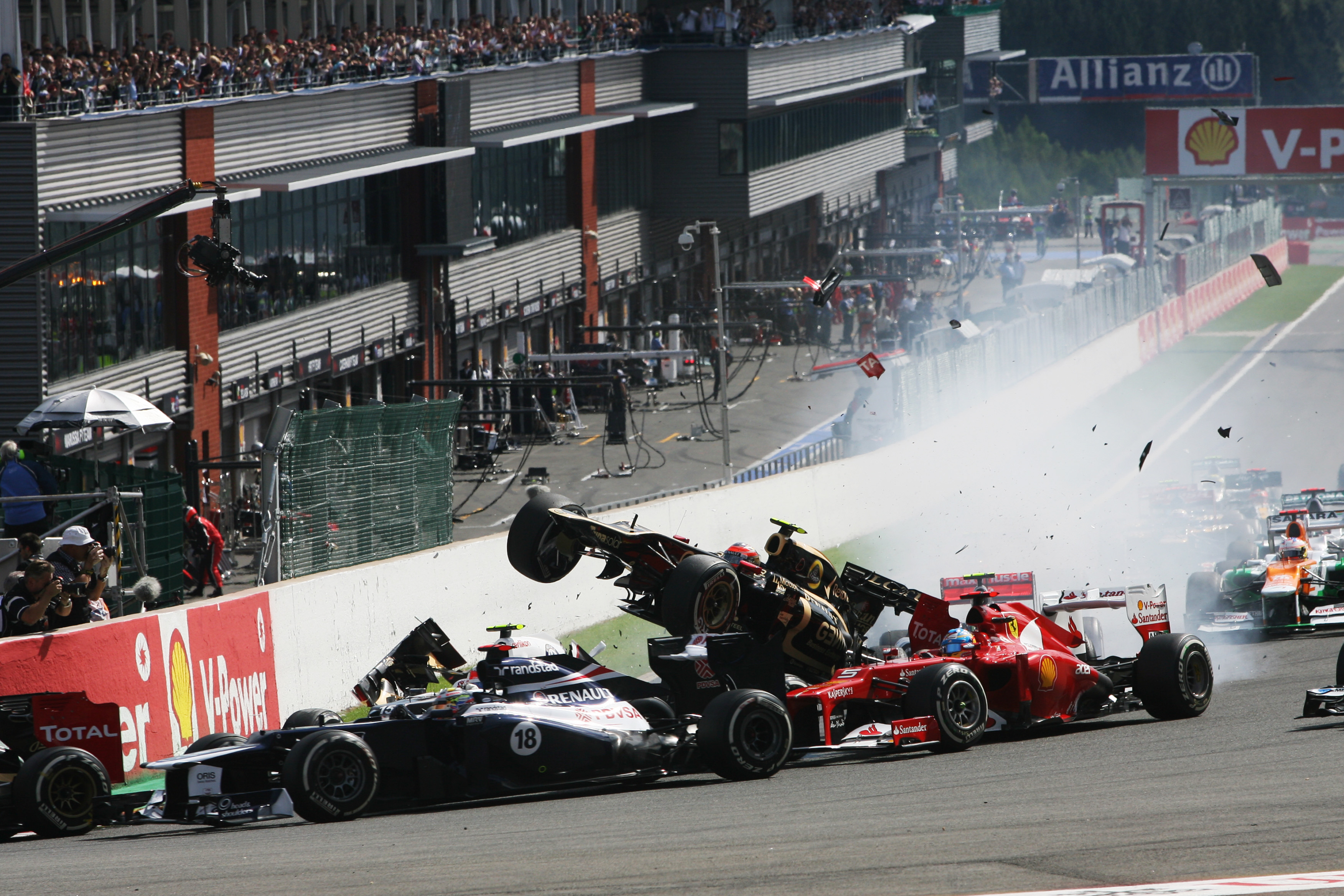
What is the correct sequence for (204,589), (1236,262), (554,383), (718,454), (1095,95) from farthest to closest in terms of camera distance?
1. (1095,95)
2. (1236,262)
3. (718,454)
4. (554,383)
5. (204,589)

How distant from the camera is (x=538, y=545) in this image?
13.1m

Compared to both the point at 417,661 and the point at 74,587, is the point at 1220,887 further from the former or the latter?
the point at 74,587

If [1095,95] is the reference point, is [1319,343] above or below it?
below

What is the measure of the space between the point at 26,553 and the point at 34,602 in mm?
599

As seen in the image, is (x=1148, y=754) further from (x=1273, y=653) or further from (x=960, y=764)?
(x=1273, y=653)

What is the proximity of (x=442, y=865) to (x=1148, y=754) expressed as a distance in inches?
217

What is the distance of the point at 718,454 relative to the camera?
116 feet

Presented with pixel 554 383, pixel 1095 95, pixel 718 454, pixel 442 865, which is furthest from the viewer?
pixel 1095 95

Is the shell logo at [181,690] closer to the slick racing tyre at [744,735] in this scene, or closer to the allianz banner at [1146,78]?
the slick racing tyre at [744,735]

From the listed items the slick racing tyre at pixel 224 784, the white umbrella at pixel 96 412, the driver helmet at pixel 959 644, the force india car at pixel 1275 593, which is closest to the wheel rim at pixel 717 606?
the driver helmet at pixel 959 644

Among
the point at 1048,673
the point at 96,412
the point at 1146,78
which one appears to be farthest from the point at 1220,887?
the point at 1146,78

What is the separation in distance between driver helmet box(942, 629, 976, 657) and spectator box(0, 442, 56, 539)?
8598 millimetres

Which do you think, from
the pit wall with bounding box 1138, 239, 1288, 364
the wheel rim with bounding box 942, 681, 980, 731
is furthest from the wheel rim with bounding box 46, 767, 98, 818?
the pit wall with bounding box 1138, 239, 1288, 364

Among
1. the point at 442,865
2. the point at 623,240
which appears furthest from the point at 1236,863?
the point at 623,240
